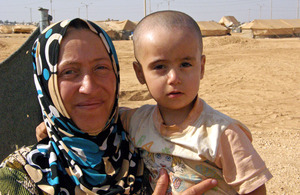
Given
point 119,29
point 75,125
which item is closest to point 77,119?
point 75,125

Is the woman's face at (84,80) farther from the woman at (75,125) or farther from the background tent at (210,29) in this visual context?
the background tent at (210,29)

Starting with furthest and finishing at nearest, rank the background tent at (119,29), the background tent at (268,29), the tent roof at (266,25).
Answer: the background tent at (119,29), the tent roof at (266,25), the background tent at (268,29)

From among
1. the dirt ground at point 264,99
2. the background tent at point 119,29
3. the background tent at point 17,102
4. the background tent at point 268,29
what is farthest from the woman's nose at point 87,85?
the background tent at point 268,29

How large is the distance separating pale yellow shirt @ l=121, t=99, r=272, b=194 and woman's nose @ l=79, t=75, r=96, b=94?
0.51 meters

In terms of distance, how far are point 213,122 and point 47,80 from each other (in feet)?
3.40

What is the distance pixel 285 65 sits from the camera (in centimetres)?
1291

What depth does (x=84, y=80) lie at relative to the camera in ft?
5.54

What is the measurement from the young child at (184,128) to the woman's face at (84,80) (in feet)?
1.04

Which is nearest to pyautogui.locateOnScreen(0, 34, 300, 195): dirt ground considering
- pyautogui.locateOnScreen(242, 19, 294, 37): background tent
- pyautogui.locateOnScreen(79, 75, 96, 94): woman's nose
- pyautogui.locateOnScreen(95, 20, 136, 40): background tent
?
pyautogui.locateOnScreen(79, 75, 96, 94): woman's nose

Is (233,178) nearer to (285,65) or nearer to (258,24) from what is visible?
(285,65)

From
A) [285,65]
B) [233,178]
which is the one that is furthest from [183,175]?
[285,65]

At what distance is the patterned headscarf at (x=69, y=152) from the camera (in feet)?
5.61

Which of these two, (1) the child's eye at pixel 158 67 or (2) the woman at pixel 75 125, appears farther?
(1) the child's eye at pixel 158 67

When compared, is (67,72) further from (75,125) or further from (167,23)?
(167,23)
